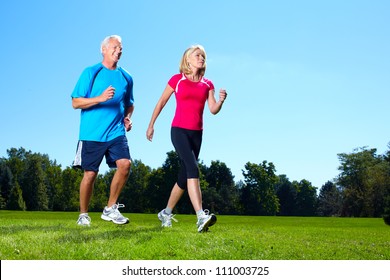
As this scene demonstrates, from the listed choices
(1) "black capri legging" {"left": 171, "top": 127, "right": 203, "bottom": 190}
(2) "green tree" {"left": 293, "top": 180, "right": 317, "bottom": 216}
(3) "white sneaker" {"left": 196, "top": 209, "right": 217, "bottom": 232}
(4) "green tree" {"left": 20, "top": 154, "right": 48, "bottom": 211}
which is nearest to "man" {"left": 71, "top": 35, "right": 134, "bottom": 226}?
(1) "black capri legging" {"left": 171, "top": 127, "right": 203, "bottom": 190}

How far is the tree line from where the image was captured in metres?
44.8

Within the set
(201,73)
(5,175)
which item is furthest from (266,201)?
(201,73)

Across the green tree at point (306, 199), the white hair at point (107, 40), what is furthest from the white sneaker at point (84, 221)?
the green tree at point (306, 199)

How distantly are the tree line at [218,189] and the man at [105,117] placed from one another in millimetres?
18703

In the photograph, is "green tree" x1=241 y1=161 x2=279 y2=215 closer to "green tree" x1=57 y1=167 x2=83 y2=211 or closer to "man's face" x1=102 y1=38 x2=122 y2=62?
"green tree" x1=57 y1=167 x2=83 y2=211

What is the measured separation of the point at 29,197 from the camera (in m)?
61.1

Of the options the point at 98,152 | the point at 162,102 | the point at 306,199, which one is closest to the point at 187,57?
the point at 162,102

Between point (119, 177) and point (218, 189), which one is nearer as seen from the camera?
point (119, 177)

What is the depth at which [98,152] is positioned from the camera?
8180 mm

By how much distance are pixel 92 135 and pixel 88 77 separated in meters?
0.90

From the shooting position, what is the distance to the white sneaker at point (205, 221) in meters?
7.73

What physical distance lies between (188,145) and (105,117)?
53.3 inches

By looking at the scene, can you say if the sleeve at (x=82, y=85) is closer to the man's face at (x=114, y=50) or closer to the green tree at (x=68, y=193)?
the man's face at (x=114, y=50)

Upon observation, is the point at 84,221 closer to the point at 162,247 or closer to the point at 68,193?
the point at 162,247
